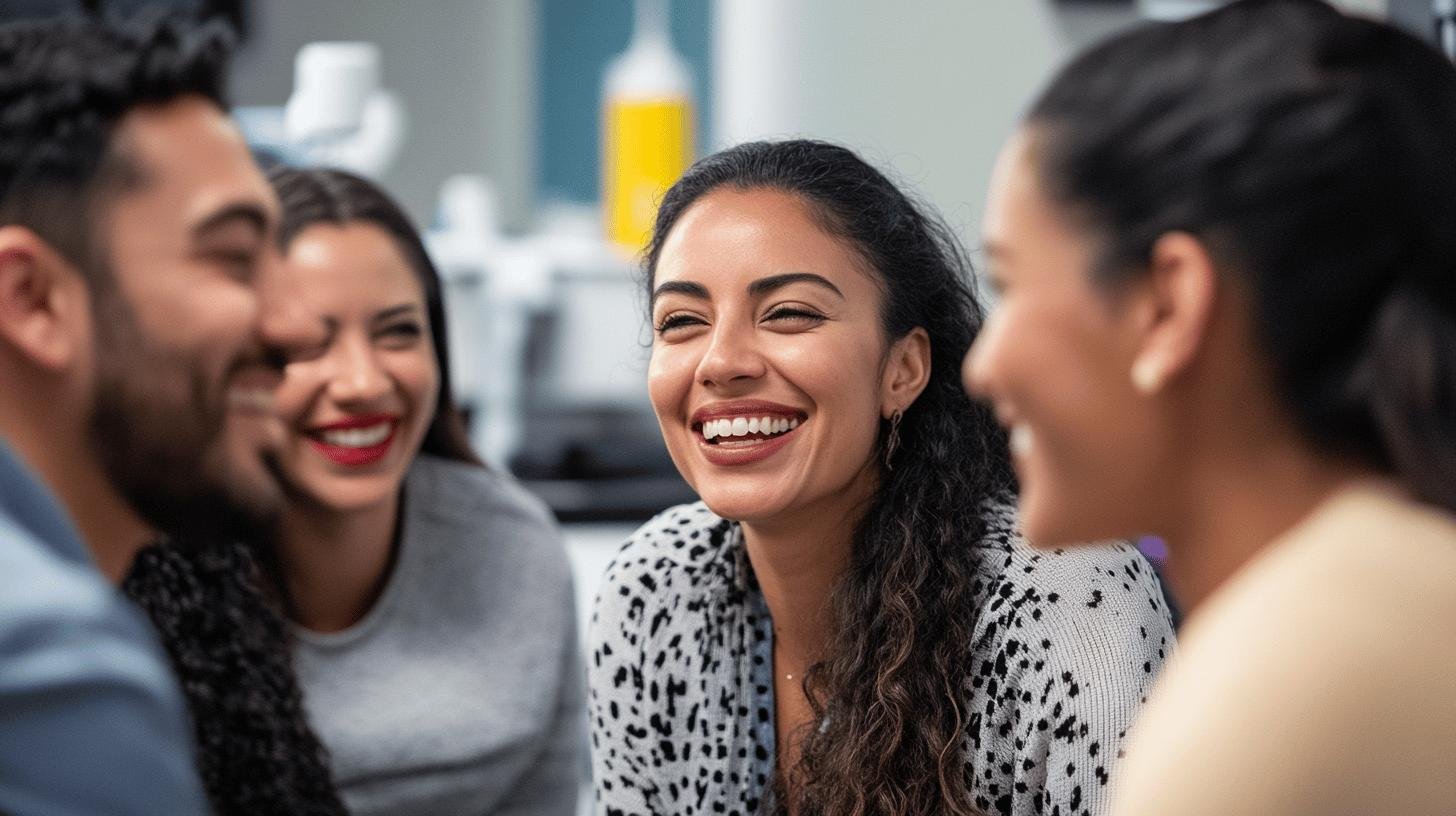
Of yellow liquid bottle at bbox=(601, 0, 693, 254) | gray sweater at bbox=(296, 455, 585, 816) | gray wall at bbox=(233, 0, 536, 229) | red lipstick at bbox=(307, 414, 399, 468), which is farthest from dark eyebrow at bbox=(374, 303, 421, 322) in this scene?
gray wall at bbox=(233, 0, 536, 229)

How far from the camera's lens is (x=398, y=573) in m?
1.68

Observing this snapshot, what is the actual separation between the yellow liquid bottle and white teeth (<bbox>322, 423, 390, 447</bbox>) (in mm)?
1342

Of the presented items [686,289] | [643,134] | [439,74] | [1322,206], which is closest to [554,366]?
[643,134]

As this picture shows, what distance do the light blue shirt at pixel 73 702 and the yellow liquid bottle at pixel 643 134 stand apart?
88.5 inches

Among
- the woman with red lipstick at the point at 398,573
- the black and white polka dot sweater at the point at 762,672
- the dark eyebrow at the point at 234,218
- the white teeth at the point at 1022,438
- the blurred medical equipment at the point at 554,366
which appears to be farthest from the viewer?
the blurred medical equipment at the point at 554,366

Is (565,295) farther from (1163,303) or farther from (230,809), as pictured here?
(1163,303)

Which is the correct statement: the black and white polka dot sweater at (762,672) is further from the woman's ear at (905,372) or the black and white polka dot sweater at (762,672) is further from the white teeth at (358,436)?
the white teeth at (358,436)

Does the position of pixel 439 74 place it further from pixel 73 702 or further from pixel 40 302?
pixel 73 702

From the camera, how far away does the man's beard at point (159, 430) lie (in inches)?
32.6

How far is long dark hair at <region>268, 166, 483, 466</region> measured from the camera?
1.58 metres

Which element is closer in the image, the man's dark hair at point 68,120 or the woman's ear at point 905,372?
the man's dark hair at point 68,120

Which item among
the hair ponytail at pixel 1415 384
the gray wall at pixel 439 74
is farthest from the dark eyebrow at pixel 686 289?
the gray wall at pixel 439 74

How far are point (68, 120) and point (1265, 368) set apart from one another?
0.63 meters

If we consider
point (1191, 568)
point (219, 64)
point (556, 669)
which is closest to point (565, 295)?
point (556, 669)
